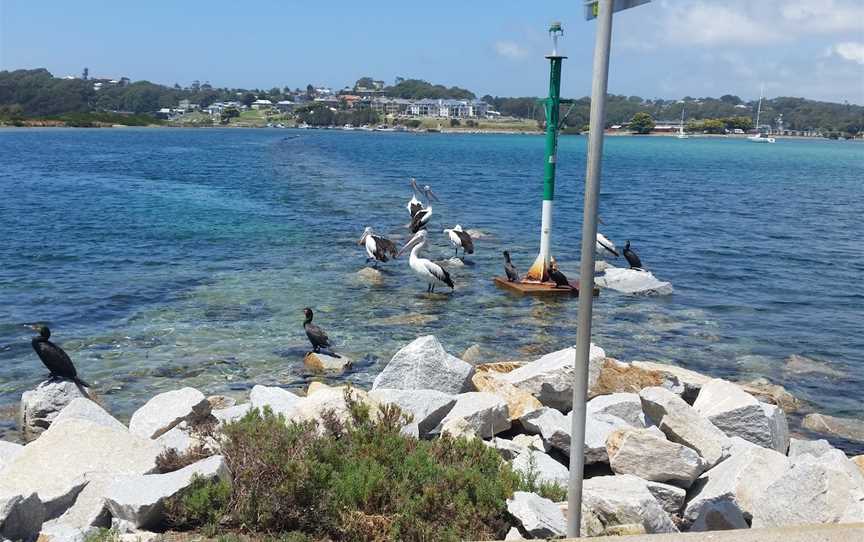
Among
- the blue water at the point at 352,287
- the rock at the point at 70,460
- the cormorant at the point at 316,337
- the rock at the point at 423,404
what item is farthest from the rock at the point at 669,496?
the cormorant at the point at 316,337

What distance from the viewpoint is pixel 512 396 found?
26.2 feet

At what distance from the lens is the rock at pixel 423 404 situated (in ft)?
24.0

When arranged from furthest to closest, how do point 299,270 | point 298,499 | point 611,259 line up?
point 611,259, point 299,270, point 298,499

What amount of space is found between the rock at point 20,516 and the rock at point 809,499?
5102 mm

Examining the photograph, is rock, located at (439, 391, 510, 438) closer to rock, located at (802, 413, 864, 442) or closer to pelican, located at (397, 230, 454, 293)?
rock, located at (802, 413, 864, 442)

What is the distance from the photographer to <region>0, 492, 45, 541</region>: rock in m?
5.10

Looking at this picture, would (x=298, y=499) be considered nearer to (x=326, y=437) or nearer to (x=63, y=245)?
(x=326, y=437)

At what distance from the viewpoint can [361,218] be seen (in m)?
29.4

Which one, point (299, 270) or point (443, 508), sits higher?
point (443, 508)

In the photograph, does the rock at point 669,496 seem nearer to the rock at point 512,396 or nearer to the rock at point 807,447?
the rock at point 512,396

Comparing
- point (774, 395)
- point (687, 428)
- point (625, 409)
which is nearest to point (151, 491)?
point (687, 428)

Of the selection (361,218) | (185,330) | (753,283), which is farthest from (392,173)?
(185,330)

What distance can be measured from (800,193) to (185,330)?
147 feet

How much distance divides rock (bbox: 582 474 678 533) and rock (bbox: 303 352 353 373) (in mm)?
6355
